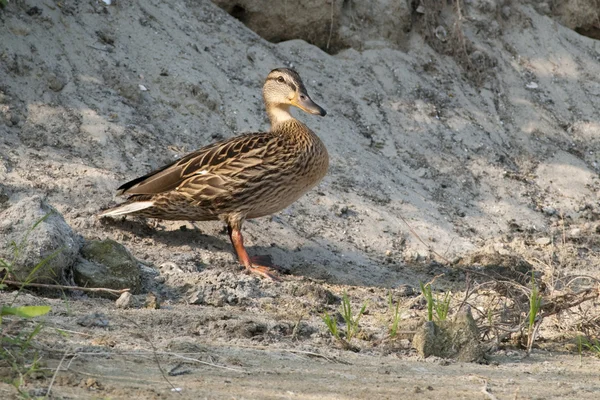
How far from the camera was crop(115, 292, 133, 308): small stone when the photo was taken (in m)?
5.66

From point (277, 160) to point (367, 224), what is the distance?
1.37 metres

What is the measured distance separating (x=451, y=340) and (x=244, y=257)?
241 centimetres

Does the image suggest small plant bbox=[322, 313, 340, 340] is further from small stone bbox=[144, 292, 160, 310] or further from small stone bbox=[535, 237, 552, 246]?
small stone bbox=[535, 237, 552, 246]

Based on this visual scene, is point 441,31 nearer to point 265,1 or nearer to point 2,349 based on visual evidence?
point 265,1

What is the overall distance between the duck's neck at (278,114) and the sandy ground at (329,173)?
2.64 feet

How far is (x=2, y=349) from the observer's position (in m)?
4.18

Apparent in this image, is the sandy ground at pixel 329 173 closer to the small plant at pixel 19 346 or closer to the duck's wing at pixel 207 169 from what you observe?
the small plant at pixel 19 346

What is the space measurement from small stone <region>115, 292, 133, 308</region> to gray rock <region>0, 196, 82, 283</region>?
1.26 feet

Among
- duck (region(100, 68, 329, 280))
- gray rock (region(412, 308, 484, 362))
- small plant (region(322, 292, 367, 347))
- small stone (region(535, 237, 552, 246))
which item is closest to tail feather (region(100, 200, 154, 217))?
duck (region(100, 68, 329, 280))

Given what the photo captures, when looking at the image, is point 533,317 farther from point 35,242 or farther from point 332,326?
point 35,242

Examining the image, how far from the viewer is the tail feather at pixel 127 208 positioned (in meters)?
7.36

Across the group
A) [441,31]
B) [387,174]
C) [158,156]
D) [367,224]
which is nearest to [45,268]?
[158,156]

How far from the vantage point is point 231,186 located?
7484 millimetres

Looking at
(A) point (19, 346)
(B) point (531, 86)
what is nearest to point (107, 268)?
(A) point (19, 346)
